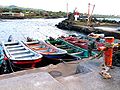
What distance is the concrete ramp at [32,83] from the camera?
5250 millimetres

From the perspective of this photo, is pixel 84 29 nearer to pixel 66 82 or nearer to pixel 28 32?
pixel 28 32

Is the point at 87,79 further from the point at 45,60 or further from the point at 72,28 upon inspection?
the point at 72,28

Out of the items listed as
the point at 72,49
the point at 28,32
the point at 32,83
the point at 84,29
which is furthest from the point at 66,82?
the point at 28,32

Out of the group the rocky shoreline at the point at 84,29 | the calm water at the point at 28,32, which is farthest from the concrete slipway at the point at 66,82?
the rocky shoreline at the point at 84,29

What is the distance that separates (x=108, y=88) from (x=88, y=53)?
9498mm

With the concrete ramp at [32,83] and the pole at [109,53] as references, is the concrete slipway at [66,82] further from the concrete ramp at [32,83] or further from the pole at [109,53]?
the pole at [109,53]

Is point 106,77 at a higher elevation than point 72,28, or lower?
higher

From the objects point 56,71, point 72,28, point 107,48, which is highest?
point 107,48

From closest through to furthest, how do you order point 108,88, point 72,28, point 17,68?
point 108,88, point 17,68, point 72,28

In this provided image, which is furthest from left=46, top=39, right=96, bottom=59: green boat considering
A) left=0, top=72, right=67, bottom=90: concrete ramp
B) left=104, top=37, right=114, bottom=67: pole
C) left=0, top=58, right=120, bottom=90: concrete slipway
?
left=0, top=72, right=67, bottom=90: concrete ramp

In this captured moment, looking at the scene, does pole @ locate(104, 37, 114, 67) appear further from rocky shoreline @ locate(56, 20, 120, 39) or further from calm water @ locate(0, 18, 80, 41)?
rocky shoreline @ locate(56, 20, 120, 39)

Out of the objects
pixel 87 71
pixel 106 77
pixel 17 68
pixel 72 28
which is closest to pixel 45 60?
pixel 17 68

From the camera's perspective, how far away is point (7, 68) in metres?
13.1

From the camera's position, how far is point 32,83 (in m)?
5.52
